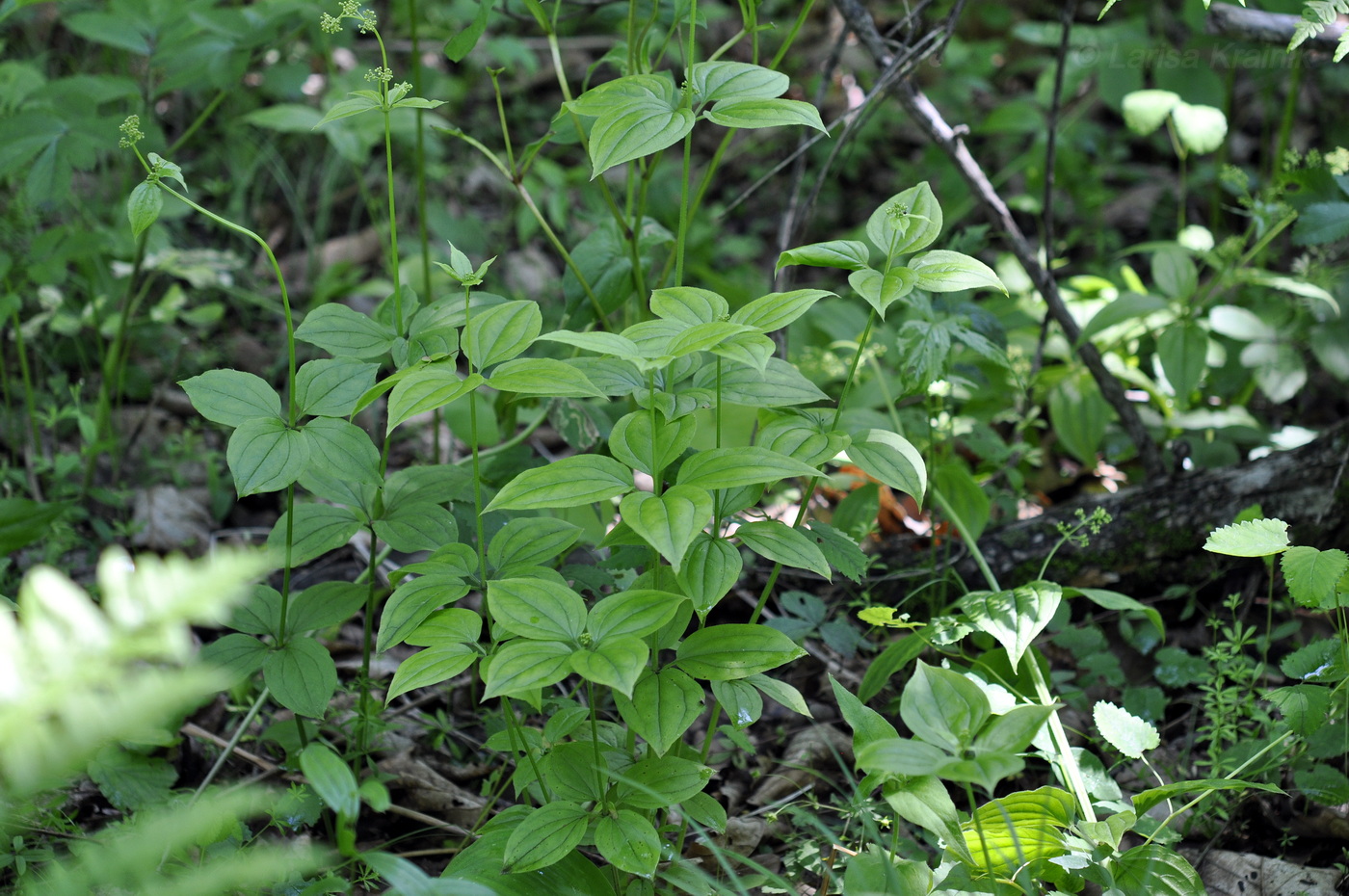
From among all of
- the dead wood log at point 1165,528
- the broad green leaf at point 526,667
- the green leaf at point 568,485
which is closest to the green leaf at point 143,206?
the green leaf at point 568,485

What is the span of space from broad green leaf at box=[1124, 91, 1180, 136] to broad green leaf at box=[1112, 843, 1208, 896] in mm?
1913

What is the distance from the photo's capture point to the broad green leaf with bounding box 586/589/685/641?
1021 millimetres

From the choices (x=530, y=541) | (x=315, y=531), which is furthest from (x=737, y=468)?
(x=315, y=531)

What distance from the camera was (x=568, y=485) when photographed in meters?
1.06

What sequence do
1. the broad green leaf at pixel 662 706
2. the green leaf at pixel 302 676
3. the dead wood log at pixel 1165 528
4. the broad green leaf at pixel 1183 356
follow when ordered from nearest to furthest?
the broad green leaf at pixel 662 706 < the green leaf at pixel 302 676 < the dead wood log at pixel 1165 528 < the broad green leaf at pixel 1183 356

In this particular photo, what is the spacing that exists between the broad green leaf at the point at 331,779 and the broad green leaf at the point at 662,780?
14.0 inches

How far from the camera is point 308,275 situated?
3.02 metres

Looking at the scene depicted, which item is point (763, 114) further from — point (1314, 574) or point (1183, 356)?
point (1183, 356)

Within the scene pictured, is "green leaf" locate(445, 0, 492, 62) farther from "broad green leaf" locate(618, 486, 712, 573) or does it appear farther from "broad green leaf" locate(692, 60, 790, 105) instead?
"broad green leaf" locate(618, 486, 712, 573)

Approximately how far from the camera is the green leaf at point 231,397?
1218 mm

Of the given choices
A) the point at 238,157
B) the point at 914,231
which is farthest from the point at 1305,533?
the point at 238,157

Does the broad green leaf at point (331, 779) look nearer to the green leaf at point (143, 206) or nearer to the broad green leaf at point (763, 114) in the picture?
the green leaf at point (143, 206)

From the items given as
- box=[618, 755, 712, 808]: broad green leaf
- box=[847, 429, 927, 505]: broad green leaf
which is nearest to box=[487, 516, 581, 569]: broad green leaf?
box=[618, 755, 712, 808]: broad green leaf

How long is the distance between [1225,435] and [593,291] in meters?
1.54
